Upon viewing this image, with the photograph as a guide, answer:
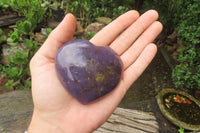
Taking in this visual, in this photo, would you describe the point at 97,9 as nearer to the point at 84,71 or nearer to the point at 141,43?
the point at 141,43

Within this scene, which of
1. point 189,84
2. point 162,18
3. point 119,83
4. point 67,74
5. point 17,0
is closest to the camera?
point 67,74

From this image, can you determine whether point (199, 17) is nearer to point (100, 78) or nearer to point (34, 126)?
point (100, 78)

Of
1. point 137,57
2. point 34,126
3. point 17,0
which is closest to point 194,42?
point 137,57

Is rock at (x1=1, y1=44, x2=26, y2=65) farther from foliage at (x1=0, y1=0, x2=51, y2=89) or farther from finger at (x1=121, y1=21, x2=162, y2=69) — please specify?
finger at (x1=121, y1=21, x2=162, y2=69)

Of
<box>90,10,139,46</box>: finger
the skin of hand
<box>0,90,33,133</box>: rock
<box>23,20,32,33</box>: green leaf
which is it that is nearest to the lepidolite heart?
the skin of hand

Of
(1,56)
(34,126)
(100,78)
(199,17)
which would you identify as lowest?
(1,56)
